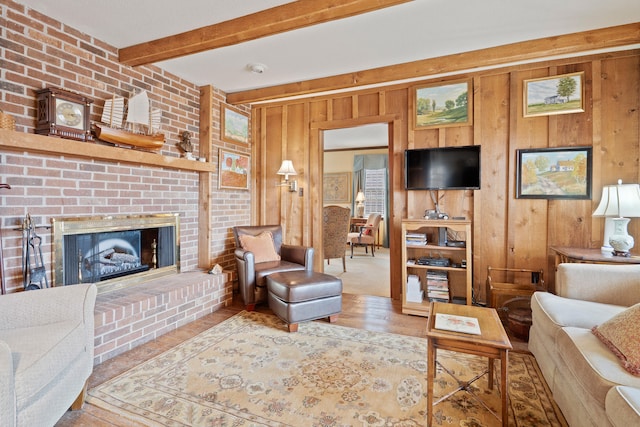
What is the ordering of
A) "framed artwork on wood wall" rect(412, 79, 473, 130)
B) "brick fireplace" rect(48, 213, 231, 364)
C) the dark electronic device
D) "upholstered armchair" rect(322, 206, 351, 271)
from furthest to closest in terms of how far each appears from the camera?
"upholstered armchair" rect(322, 206, 351, 271) < "framed artwork on wood wall" rect(412, 79, 473, 130) < the dark electronic device < "brick fireplace" rect(48, 213, 231, 364)

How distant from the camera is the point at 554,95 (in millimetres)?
2766

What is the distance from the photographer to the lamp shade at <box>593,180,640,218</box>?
86.7 inches

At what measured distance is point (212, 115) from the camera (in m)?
3.49

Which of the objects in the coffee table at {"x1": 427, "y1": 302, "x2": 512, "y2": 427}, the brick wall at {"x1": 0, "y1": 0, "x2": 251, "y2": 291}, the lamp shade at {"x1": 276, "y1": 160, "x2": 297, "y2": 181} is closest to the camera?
the coffee table at {"x1": 427, "y1": 302, "x2": 512, "y2": 427}

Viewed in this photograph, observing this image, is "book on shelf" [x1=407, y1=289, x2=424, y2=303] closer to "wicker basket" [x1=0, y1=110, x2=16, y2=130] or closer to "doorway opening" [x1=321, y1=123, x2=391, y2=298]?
"doorway opening" [x1=321, y1=123, x2=391, y2=298]

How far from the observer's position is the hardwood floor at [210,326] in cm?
151

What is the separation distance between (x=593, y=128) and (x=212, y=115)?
384cm

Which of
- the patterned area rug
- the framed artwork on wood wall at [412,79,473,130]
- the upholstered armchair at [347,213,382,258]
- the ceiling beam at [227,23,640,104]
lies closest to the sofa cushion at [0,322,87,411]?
the patterned area rug

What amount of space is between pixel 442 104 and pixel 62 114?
11.1 feet

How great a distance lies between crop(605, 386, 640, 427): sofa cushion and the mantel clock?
11.0 feet

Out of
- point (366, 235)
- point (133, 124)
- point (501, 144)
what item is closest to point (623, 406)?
point (501, 144)

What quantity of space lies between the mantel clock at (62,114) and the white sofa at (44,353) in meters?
1.24

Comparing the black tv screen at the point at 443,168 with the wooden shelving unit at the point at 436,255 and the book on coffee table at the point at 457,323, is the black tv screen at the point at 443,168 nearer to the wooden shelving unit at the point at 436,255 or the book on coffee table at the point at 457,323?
the wooden shelving unit at the point at 436,255

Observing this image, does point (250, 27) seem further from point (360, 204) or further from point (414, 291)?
point (360, 204)
